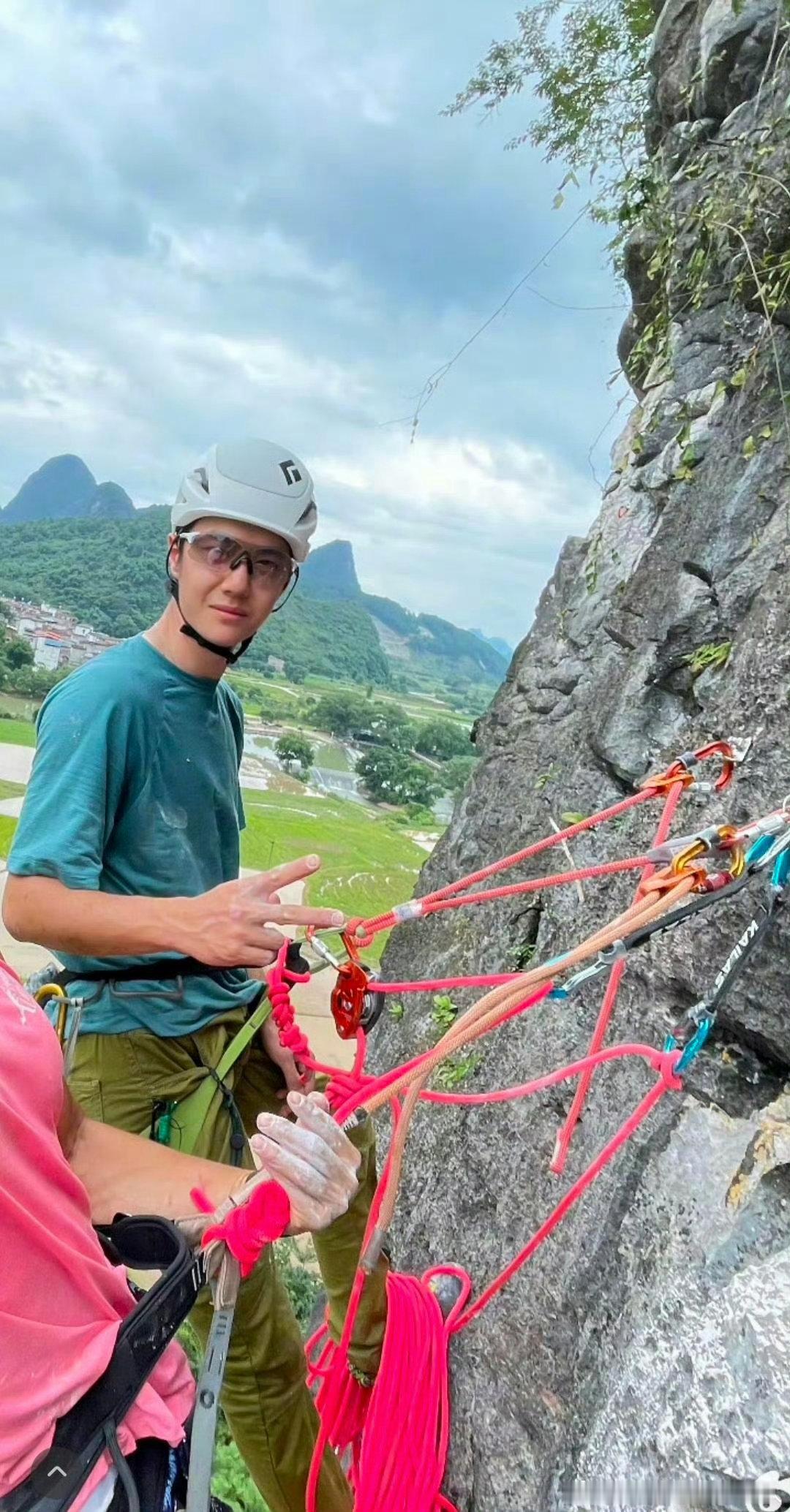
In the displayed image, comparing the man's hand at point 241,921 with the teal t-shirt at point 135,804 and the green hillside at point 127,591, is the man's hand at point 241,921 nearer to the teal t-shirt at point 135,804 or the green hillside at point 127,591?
the teal t-shirt at point 135,804

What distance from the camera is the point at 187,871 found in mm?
1646

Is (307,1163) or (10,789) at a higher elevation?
(307,1163)

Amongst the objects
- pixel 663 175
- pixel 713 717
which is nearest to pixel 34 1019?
pixel 713 717

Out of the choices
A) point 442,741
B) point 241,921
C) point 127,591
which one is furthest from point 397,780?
point 241,921

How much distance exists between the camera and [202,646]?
1671 mm

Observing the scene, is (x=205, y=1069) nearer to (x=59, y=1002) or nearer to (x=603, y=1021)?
(x=59, y=1002)

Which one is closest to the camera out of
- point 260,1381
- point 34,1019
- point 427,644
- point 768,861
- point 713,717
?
point 34,1019

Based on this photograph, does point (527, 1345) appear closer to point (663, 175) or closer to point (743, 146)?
point (743, 146)

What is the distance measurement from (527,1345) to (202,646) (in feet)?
5.39

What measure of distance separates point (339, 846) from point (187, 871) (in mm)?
23955

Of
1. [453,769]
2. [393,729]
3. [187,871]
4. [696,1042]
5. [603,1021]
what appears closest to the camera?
[696,1042]

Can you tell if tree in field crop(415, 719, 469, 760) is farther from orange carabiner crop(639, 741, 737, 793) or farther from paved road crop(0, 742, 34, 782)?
orange carabiner crop(639, 741, 737, 793)

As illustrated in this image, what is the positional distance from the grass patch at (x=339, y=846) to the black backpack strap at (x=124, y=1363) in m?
14.7

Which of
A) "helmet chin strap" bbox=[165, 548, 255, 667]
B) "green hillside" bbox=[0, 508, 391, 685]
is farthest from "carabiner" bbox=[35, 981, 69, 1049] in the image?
"green hillside" bbox=[0, 508, 391, 685]
